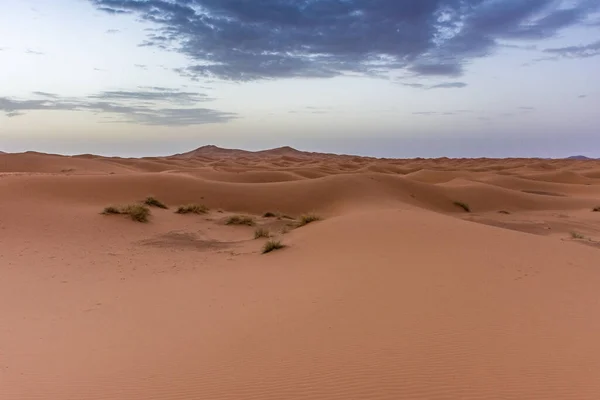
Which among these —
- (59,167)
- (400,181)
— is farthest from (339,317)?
(59,167)

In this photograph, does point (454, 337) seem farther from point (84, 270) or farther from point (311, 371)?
point (84, 270)

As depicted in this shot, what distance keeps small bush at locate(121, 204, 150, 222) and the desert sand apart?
0.69 metres

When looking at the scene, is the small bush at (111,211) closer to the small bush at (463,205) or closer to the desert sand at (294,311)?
the desert sand at (294,311)

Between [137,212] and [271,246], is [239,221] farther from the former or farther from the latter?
[271,246]

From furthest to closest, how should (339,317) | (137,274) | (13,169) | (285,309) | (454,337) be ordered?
(13,169) → (137,274) → (285,309) → (339,317) → (454,337)

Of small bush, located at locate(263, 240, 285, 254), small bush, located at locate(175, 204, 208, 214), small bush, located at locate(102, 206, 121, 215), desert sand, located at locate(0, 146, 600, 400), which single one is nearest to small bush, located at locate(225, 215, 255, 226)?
desert sand, located at locate(0, 146, 600, 400)

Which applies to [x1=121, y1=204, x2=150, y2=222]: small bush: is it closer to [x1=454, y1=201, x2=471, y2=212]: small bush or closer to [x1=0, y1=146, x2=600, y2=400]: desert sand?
[x1=0, y1=146, x2=600, y2=400]: desert sand

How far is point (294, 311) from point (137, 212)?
9386mm

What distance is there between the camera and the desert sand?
4.20m

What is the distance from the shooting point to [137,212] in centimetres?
1416

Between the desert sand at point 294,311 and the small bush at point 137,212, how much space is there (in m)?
0.69

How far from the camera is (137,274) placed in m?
8.74

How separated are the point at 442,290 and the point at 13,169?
3581 centimetres

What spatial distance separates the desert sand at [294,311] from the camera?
420cm
